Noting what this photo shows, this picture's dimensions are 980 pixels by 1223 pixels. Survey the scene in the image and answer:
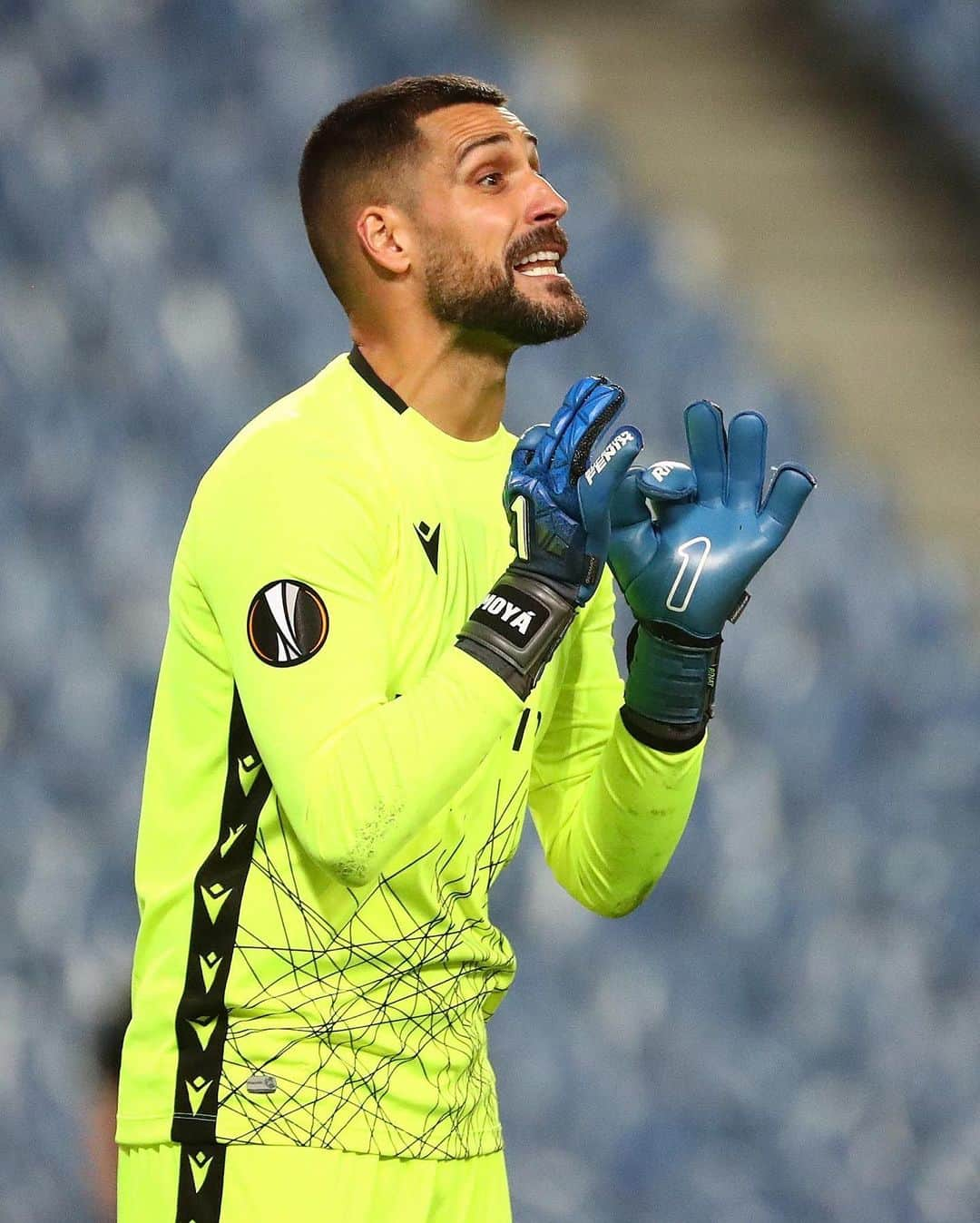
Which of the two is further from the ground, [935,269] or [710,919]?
[935,269]

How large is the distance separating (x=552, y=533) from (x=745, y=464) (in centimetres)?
23

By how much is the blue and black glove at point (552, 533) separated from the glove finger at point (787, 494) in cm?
17

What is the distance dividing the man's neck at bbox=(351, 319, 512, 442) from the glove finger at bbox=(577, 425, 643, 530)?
228 mm

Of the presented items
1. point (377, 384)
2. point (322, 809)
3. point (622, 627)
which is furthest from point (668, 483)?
point (622, 627)

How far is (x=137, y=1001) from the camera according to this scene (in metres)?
1.39

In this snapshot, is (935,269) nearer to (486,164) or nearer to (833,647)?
(833,647)

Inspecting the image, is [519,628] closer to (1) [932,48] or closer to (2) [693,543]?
(2) [693,543]

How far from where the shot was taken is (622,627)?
271cm

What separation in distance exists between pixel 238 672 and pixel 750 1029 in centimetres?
155

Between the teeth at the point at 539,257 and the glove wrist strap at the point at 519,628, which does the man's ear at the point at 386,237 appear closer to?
the teeth at the point at 539,257

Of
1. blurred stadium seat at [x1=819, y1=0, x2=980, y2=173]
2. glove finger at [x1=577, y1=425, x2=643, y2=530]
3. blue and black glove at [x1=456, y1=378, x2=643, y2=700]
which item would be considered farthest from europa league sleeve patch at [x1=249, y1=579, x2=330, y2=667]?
blurred stadium seat at [x1=819, y1=0, x2=980, y2=173]

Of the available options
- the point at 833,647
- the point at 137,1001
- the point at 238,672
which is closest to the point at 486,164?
the point at 238,672

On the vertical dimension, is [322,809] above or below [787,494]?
below

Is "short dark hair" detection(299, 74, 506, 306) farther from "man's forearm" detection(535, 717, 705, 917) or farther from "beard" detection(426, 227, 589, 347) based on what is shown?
"man's forearm" detection(535, 717, 705, 917)
